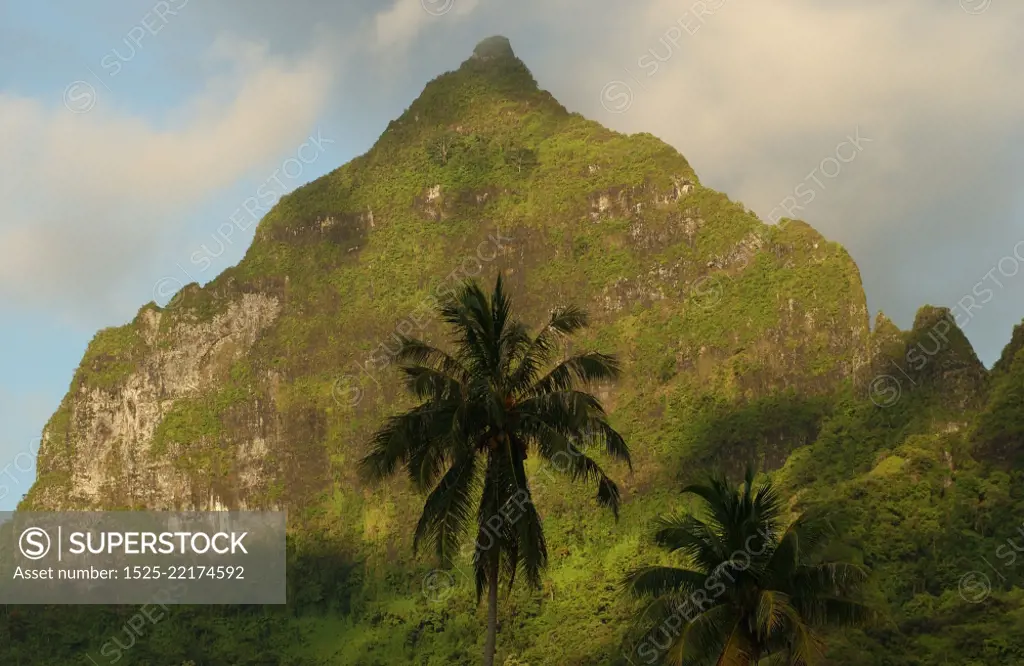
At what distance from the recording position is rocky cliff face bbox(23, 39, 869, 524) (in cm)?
16188

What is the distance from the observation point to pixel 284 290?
182 meters

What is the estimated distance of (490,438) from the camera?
34.6 meters

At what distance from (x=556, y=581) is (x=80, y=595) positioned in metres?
56.4

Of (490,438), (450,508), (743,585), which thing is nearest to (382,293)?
(490,438)

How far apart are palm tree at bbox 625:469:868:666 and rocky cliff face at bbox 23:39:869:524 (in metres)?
120

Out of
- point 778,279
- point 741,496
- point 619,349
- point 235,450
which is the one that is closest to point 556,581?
point 619,349

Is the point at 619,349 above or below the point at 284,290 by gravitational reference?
below

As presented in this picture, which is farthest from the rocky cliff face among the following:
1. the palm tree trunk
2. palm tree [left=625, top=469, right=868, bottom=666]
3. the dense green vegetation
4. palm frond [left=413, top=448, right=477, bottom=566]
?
the palm tree trunk

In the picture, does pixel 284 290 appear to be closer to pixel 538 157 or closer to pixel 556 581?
pixel 538 157

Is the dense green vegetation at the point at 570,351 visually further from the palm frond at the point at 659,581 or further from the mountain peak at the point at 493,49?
the palm frond at the point at 659,581

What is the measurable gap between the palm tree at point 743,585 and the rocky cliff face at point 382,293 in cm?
12035

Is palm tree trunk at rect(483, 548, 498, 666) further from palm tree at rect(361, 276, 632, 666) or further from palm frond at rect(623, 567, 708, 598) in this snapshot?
palm frond at rect(623, 567, 708, 598)

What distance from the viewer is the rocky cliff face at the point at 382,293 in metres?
162

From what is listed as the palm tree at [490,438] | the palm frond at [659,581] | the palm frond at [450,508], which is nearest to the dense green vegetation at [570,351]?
the palm frond at [659,581]
